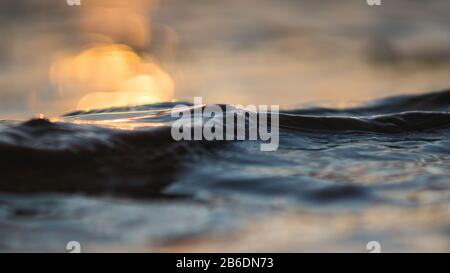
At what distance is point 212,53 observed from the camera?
749cm

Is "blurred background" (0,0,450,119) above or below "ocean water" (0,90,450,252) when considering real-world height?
above

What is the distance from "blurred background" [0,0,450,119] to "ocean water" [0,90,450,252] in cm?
249

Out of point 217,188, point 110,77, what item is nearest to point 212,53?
point 110,77

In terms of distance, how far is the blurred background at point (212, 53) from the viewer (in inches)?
261

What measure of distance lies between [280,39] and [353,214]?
17.9 ft

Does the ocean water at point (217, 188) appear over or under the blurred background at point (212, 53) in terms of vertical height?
under

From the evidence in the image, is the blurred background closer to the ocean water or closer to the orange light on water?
the orange light on water

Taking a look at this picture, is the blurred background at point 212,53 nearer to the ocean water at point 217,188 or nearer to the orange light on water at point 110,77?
the orange light on water at point 110,77

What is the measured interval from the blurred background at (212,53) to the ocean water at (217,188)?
8.17 feet

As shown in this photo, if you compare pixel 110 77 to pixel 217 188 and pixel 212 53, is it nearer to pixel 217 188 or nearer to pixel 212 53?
pixel 212 53

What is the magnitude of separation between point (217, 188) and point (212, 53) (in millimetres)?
4728

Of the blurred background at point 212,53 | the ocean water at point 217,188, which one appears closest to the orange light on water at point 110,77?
the blurred background at point 212,53

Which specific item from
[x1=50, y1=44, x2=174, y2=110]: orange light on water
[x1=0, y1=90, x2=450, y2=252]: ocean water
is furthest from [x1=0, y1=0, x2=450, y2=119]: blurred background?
[x1=0, y1=90, x2=450, y2=252]: ocean water

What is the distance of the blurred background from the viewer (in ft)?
21.8
